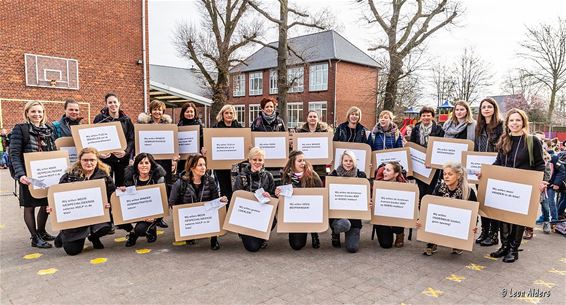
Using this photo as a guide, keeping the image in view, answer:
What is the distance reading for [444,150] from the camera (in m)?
5.21

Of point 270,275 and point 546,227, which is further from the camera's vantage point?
point 546,227

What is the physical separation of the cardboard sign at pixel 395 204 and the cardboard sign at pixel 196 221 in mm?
2062

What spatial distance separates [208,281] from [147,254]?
4.03 ft

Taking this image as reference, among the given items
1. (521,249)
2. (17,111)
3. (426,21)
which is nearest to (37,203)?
(521,249)

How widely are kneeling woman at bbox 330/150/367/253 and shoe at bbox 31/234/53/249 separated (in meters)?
3.74

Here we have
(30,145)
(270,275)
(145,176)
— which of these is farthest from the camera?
(145,176)

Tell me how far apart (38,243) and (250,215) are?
2.83 meters

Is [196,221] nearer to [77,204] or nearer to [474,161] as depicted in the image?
[77,204]

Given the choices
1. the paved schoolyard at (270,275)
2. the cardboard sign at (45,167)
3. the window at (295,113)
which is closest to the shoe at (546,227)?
the paved schoolyard at (270,275)

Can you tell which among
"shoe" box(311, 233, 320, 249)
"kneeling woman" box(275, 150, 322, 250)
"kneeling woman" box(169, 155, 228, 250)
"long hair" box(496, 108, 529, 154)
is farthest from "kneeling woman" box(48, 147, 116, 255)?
"long hair" box(496, 108, 529, 154)

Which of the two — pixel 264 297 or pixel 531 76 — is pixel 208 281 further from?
pixel 531 76

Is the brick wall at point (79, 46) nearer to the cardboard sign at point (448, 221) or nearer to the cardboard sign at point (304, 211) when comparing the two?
the cardboard sign at point (304, 211)

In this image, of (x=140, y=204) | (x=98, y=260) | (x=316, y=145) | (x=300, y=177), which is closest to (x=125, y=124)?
(x=140, y=204)

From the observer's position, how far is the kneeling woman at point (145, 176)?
16.1ft
